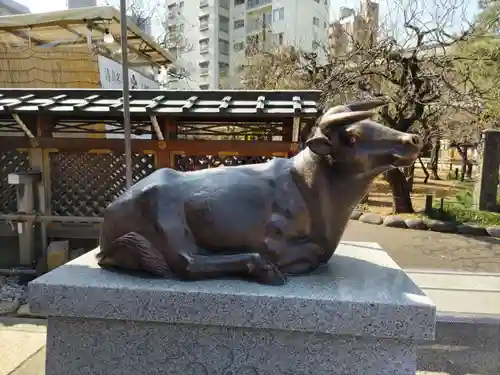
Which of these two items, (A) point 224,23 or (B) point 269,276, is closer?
(B) point 269,276

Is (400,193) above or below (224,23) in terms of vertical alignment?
below

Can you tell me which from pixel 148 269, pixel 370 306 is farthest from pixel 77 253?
pixel 370 306

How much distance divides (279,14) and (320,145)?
38.0 meters

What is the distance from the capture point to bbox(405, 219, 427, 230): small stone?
9383 mm

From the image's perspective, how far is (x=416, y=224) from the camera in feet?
30.8

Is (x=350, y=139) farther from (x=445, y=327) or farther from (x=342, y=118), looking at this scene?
(x=445, y=327)

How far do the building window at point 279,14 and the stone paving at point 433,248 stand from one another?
103ft

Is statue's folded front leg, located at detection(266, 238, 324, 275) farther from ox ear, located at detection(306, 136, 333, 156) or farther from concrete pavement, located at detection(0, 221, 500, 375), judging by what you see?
concrete pavement, located at detection(0, 221, 500, 375)

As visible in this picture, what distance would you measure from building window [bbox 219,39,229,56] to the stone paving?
35770mm

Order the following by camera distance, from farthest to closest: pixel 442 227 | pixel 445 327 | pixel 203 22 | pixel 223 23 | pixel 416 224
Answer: pixel 223 23 → pixel 203 22 → pixel 416 224 → pixel 442 227 → pixel 445 327

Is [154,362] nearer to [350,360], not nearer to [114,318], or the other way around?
[114,318]

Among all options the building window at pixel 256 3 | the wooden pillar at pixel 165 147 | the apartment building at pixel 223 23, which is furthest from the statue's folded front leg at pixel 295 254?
the building window at pixel 256 3

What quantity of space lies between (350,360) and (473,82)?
30.0 ft

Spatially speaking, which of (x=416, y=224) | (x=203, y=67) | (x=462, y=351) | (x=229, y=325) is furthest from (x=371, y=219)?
(x=203, y=67)
